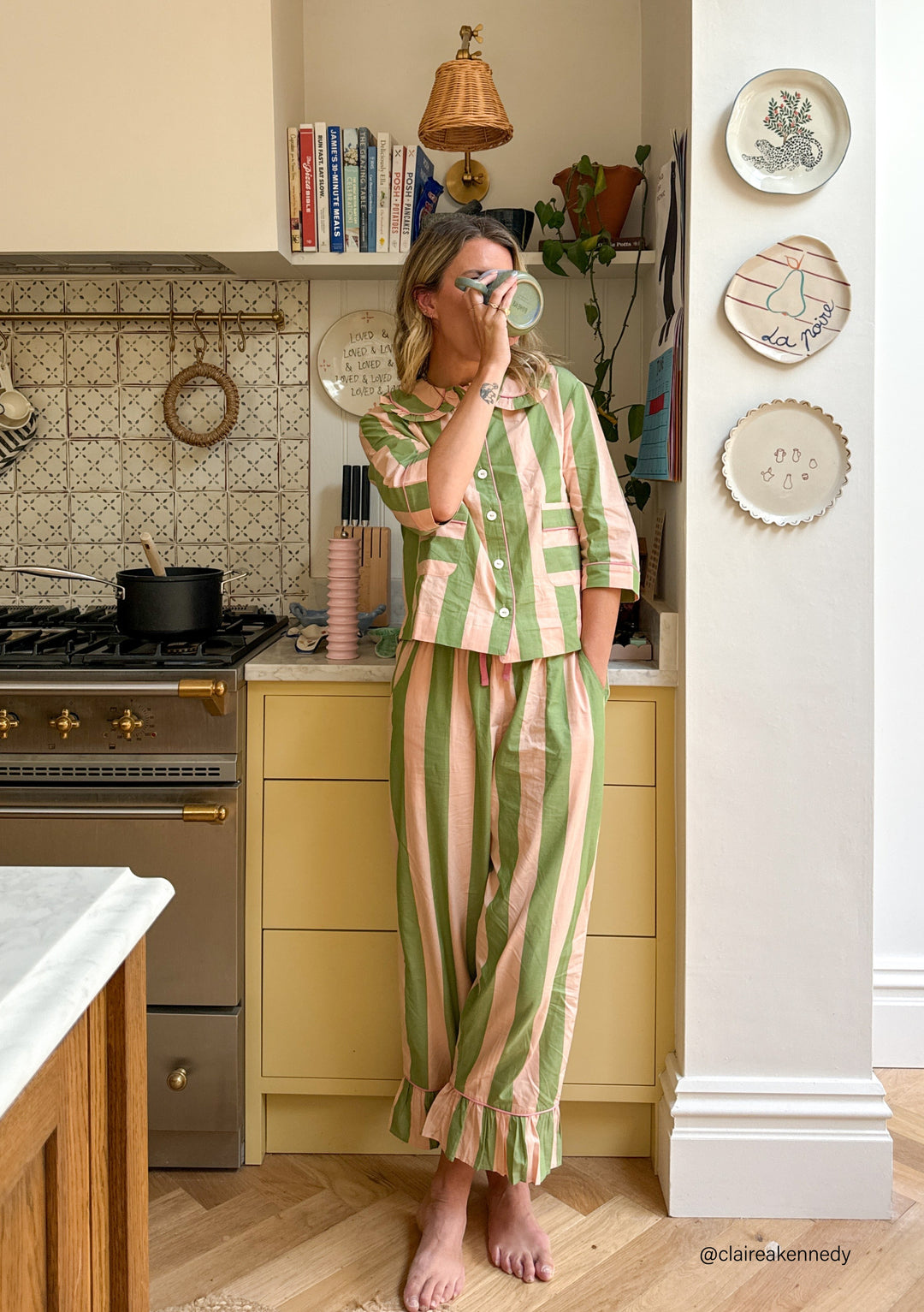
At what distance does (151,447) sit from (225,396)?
0.22m

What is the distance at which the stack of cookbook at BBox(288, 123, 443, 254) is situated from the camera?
7.37 feet

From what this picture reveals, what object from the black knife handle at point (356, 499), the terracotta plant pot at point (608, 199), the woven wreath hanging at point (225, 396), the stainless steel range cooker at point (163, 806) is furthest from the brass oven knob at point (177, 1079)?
the terracotta plant pot at point (608, 199)

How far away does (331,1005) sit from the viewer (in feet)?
6.74

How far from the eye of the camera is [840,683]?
189 cm

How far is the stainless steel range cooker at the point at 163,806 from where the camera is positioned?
6.40 ft

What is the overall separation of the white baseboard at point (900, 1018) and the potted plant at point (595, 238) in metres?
1.22

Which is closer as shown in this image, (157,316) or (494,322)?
(494,322)

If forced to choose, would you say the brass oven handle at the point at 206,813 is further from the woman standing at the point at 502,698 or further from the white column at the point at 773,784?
the white column at the point at 773,784

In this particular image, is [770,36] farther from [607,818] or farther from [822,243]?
[607,818]

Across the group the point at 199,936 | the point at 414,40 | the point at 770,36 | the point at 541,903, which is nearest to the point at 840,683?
the point at 541,903

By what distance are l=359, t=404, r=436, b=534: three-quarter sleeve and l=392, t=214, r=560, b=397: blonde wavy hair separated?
92 mm

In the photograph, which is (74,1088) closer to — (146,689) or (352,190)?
(146,689)

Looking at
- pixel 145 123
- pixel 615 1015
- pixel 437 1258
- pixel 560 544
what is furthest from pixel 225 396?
pixel 437 1258

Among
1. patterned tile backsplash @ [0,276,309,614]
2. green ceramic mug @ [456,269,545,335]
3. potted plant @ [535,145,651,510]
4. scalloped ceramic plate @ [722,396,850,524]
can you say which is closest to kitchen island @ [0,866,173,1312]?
green ceramic mug @ [456,269,545,335]
